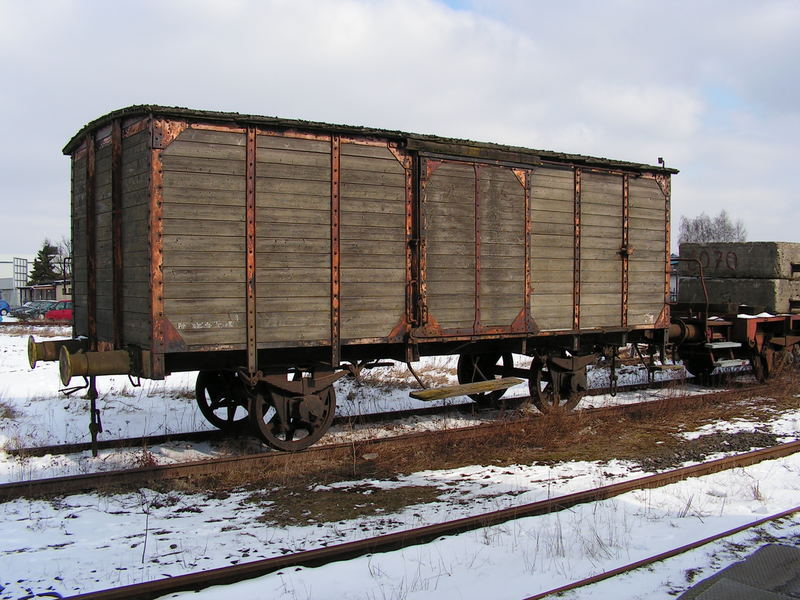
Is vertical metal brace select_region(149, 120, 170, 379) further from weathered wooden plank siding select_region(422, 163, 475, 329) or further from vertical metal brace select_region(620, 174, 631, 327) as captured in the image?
vertical metal brace select_region(620, 174, 631, 327)

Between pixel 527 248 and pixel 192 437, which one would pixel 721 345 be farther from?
pixel 192 437

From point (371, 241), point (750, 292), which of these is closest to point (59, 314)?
point (371, 241)

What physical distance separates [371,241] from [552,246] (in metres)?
3.01

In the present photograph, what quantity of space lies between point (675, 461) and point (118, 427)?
7.40 meters

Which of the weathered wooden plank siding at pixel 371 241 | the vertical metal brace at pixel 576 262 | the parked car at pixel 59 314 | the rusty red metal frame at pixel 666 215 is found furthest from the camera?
the parked car at pixel 59 314

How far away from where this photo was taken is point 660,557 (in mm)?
4367

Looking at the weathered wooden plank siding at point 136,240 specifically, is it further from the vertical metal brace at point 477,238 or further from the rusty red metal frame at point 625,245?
the rusty red metal frame at point 625,245

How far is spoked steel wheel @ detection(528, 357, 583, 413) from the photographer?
9.69 meters

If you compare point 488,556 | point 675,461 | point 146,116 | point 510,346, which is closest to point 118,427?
point 146,116

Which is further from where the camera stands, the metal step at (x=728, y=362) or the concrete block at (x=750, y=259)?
the concrete block at (x=750, y=259)

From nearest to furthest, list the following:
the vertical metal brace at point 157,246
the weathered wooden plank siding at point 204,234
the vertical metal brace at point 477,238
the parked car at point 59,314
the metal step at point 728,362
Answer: the vertical metal brace at point 157,246, the weathered wooden plank siding at point 204,234, the vertical metal brace at point 477,238, the metal step at point 728,362, the parked car at point 59,314

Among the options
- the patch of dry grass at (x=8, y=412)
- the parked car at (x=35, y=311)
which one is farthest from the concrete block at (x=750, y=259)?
the parked car at (x=35, y=311)

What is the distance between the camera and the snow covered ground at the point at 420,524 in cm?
409

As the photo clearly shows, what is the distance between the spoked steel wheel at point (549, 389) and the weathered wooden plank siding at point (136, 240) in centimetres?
573
